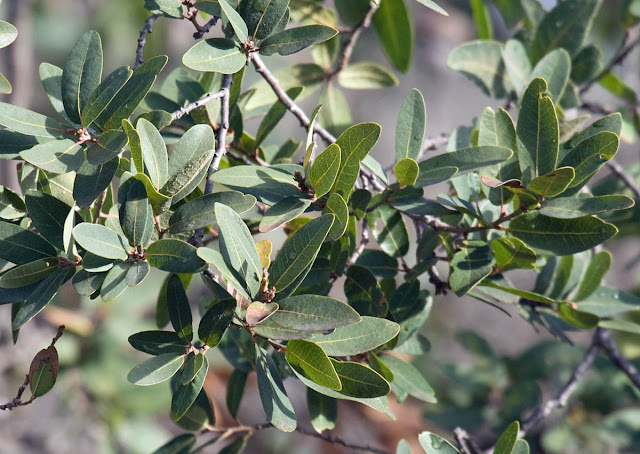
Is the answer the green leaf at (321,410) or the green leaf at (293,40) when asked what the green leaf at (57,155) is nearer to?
the green leaf at (293,40)

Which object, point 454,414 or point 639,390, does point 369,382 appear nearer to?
point 639,390

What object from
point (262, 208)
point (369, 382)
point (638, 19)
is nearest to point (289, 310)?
point (369, 382)

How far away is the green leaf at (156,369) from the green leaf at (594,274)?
0.62m

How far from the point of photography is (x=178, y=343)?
0.62m

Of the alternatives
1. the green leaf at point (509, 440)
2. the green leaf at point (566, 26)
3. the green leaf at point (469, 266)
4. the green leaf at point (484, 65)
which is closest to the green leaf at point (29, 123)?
the green leaf at point (469, 266)

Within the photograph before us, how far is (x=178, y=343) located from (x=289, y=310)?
0.14 meters

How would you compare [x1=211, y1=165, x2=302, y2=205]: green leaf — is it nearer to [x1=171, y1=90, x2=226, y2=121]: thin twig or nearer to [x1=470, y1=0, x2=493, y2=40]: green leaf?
[x1=171, y1=90, x2=226, y2=121]: thin twig

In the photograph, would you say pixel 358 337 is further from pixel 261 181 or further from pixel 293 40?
pixel 293 40

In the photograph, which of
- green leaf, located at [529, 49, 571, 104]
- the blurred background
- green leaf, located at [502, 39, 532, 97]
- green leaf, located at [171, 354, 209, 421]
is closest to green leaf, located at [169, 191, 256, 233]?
green leaf, located at [171, 354, 209, 421]

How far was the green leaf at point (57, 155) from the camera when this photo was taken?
0.56 metres

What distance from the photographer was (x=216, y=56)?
0.64m

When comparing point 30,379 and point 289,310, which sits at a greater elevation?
point 289,310

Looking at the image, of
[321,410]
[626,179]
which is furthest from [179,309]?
[626,179]

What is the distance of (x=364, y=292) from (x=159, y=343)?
24 centimetres
